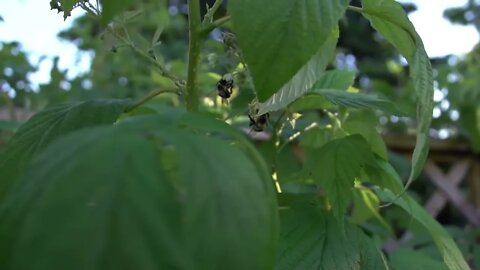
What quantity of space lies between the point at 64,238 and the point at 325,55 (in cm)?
49

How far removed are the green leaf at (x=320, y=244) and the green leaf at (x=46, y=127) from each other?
0.78 ft

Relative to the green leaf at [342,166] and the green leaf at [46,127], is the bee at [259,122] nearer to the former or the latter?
the green leaf at [342,166]

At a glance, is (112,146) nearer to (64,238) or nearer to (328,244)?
(64,238)

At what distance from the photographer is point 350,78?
3.44 feet

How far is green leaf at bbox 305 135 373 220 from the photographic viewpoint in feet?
2.70

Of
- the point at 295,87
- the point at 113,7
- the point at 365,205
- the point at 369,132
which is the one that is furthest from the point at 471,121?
the point at 113,7

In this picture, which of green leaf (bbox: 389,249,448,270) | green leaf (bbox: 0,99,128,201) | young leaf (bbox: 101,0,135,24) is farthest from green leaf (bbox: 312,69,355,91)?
young leaf (bbox: 101,0,135,24)

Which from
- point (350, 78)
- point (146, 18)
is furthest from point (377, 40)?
point (350, 78)

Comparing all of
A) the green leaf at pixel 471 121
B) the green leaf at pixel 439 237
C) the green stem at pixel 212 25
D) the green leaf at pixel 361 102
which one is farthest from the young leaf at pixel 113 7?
the green leaf at pixel 471 121

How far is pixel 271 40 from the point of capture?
1.72 ft

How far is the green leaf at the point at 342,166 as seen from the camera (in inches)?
32.4

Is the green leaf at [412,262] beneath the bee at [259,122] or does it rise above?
beneath

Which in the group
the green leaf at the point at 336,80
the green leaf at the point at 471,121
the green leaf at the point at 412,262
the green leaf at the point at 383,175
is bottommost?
the green leaf at the point at 471,121

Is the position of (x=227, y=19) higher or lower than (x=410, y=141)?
higher
